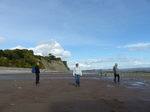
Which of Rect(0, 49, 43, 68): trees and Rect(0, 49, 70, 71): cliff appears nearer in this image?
Rect(0, 49, 70, 71): cliff

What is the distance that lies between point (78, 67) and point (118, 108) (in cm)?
805

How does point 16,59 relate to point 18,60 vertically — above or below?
above

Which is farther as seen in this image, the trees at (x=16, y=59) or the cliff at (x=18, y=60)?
the trees at (x=16, y=59)

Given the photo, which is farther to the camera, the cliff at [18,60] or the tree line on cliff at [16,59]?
the tree line on cliff at [16,59]

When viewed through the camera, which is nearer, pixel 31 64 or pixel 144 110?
pixel 144 110

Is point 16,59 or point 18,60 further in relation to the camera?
point 16,59

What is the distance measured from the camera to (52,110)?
19.2 feet

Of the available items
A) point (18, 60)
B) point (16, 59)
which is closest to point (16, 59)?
point (16, 59)

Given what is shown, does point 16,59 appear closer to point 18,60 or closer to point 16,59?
point 16,59

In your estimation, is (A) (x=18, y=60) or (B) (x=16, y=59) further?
(B) (x=16, y=59)

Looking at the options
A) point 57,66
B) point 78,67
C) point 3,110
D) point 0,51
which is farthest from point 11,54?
point 3,110

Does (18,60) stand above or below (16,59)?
below

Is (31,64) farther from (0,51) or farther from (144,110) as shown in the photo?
(144,110)

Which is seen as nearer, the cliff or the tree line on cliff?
the cliff
